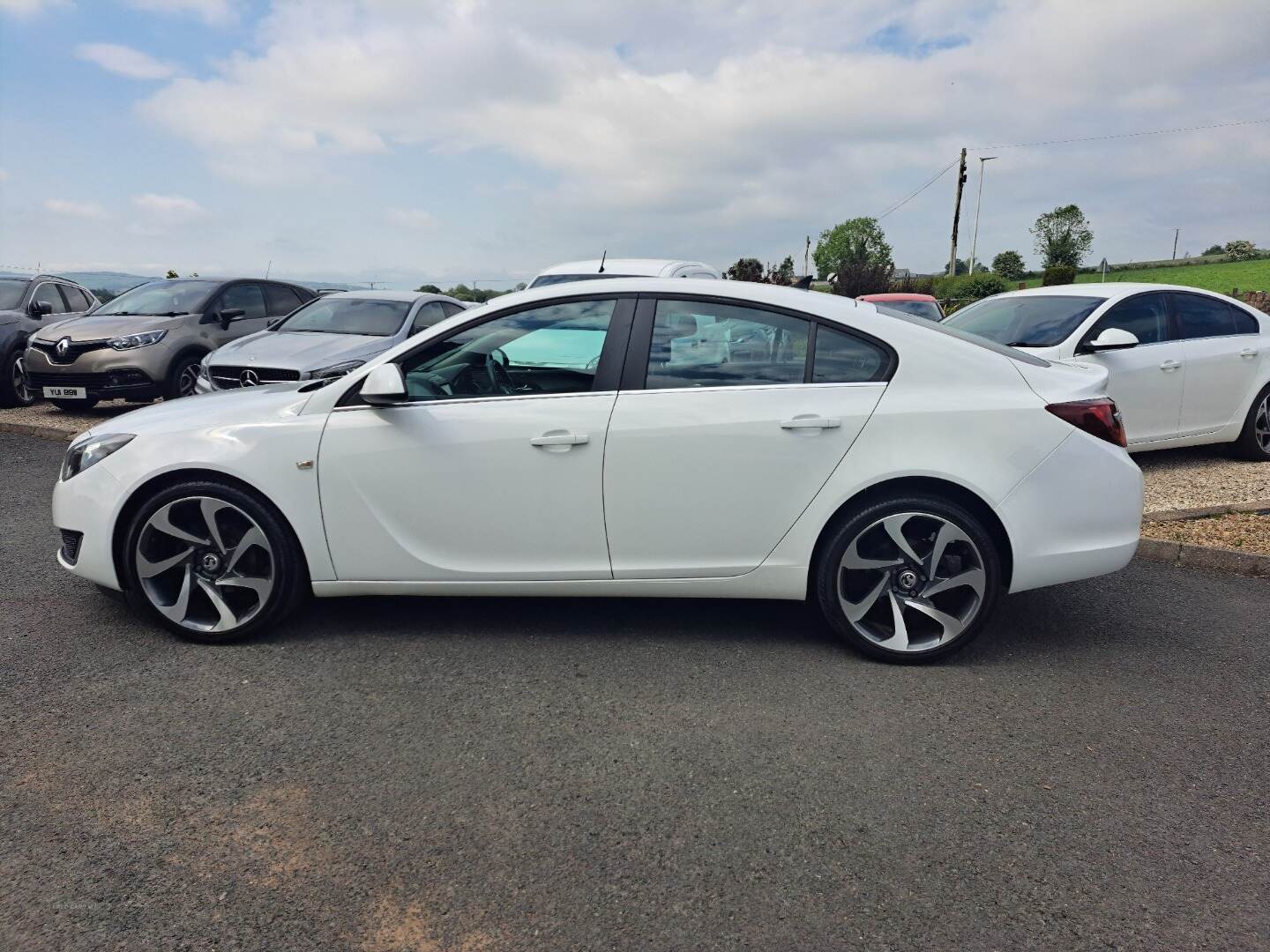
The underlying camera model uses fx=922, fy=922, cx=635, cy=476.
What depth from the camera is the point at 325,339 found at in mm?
9273

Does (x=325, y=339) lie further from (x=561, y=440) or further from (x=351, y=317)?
(x=561, y=440)

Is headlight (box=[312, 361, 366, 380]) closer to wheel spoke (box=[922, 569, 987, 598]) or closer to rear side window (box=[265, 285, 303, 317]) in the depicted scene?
rear side window (box=[265, 285, 303, 317])

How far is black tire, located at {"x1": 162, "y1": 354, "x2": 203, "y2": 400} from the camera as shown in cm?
1025

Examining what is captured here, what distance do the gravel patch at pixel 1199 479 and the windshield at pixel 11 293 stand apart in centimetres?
1314

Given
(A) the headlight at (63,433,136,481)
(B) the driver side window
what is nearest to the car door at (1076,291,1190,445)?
(B) the driver side window

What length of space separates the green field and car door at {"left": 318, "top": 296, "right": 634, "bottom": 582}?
4782 cm

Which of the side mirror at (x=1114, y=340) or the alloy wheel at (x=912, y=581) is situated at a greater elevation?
the side mirror at (x=1114, y=340)

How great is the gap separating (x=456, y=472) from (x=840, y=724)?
5.97 feet

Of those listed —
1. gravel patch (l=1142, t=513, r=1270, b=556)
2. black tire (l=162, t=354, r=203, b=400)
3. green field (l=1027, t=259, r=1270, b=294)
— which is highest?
green field (l=1027, t=259, r=1270, b=294)

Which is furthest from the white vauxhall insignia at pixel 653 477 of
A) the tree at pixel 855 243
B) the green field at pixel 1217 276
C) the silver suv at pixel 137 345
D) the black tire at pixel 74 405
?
the tree at pixel 855 243

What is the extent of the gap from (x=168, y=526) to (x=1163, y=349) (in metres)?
7.19

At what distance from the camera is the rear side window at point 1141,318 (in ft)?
24.0

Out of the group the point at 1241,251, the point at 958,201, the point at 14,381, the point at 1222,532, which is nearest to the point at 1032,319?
the point at 1222,532

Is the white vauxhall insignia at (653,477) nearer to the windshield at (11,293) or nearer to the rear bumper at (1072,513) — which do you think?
the rear bumper at (1072,513)
